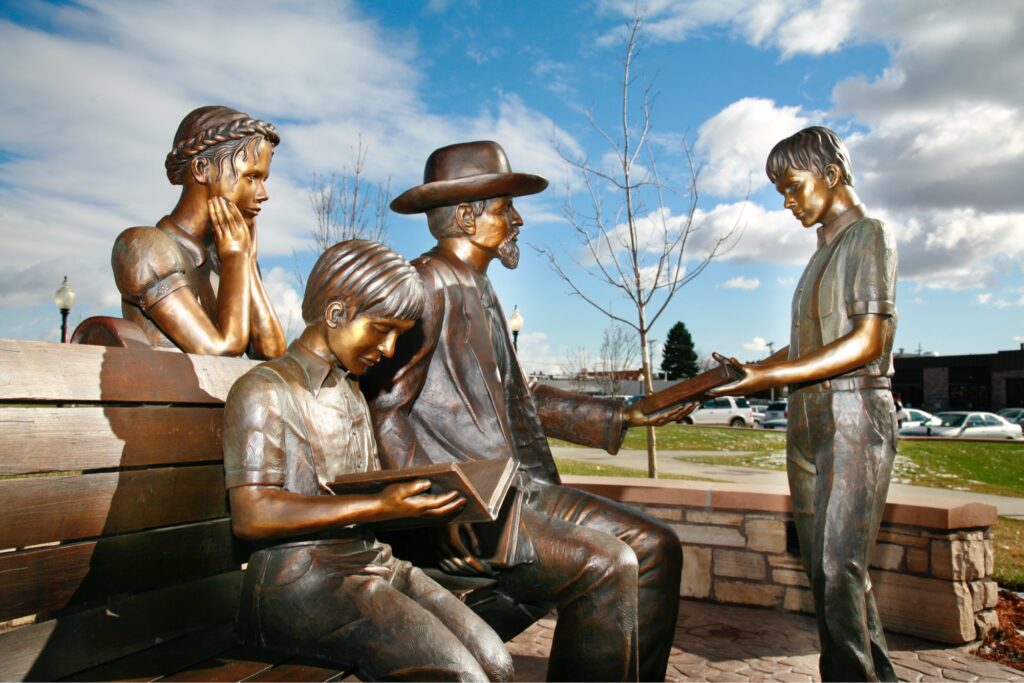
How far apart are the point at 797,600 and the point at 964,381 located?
49651mm

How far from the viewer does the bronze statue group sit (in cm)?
207

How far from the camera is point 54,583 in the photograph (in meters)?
2.09

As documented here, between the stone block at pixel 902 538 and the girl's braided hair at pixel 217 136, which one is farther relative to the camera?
the stone block at pixel 902 538

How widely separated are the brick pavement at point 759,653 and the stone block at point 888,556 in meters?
0.43

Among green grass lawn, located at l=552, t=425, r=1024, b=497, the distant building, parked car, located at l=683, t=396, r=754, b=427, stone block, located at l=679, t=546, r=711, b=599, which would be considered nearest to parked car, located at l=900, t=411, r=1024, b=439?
parked car, located at l=683, t=396, r=754, b=427

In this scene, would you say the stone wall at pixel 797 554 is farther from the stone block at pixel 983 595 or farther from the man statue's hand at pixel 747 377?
the man statue's hand at pixel 747 377

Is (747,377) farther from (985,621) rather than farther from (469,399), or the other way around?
(985,621)

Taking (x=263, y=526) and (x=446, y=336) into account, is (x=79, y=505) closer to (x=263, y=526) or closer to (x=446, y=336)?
(x=263, y=526)

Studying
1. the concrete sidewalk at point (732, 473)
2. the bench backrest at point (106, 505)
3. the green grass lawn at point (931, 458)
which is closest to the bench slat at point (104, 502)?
the bench backrest at point (106, 505)

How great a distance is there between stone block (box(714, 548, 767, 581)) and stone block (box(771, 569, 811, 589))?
0.07 meters

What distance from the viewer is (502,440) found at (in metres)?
2.70

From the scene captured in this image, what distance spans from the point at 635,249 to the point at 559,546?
7.24 m

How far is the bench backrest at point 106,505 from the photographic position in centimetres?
204

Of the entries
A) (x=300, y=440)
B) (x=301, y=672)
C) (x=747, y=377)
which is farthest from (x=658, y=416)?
(x=301, y=672)
